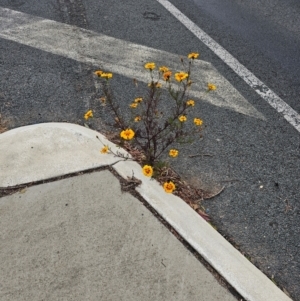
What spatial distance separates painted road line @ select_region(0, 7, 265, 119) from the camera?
3.94m

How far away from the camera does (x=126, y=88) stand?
3955 millimetres

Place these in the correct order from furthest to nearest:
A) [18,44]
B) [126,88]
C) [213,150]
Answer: [18,44], [126,88], [213,150]

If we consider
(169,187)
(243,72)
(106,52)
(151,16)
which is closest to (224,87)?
(243,72)

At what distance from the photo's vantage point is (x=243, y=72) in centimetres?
434

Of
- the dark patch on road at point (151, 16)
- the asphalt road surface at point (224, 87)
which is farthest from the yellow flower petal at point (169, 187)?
the dark patch on road at point (151, 16)

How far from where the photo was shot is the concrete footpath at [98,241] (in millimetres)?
2170

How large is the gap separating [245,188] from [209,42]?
7.75ft

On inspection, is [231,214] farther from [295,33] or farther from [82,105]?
[295,33]

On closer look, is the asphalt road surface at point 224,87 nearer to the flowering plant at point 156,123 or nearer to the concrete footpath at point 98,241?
the flowering plant at point 156,123

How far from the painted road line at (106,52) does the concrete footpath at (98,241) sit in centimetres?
141

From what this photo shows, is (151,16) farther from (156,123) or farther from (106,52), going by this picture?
(156,123)

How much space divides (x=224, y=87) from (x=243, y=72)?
1.31ft

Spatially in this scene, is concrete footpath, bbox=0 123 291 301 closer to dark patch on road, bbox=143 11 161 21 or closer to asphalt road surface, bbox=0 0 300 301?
asphalt road surface, bbox=0 0 300 301

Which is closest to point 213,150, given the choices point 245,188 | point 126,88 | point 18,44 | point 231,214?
point 245,188
